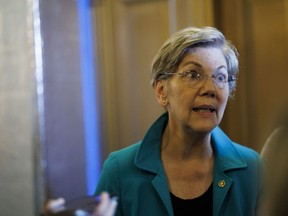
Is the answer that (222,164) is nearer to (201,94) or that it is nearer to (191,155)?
(191,155)

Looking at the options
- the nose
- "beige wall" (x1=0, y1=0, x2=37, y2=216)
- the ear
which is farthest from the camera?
"beige wall" (x1=0, y1=0, x2=37, y2=216)

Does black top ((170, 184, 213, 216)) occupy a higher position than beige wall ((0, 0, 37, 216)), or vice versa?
beige wall ((0, 0, 37, 216))

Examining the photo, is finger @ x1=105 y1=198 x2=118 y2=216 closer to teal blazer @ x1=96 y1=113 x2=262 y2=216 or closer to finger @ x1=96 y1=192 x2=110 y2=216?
finger @ x1=96 y1=192 x2=110 y2=216

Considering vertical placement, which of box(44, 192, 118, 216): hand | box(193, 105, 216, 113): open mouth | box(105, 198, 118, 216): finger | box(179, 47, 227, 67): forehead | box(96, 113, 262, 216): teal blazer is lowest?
box(96, 113, 262, 216): teal blazer

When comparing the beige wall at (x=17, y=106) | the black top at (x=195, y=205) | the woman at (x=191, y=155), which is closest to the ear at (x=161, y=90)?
the woman at (x=191, y=155)

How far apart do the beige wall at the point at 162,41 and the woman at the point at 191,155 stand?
212 mm

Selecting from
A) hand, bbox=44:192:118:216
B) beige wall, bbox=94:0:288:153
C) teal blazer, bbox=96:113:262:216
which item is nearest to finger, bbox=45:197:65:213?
hand, bbox=44:192:118:216

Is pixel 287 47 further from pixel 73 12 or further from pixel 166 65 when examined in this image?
pixel 73 12

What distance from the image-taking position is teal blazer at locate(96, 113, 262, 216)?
1.01 metres

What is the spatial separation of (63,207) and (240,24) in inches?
35.1

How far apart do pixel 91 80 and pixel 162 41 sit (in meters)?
0.30

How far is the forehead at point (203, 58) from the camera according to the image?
3.29 ft

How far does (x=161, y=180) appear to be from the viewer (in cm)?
103

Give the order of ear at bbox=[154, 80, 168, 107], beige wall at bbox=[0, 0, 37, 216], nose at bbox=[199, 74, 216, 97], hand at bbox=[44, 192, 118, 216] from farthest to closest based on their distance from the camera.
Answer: beige wall at bbox=[0, 0, 37, 216], ear at bbox=[154, 80, 168, 107], nose at bbox=[199, 74, 216, 97], hand at bbox=[44, 192, 118, 216]
